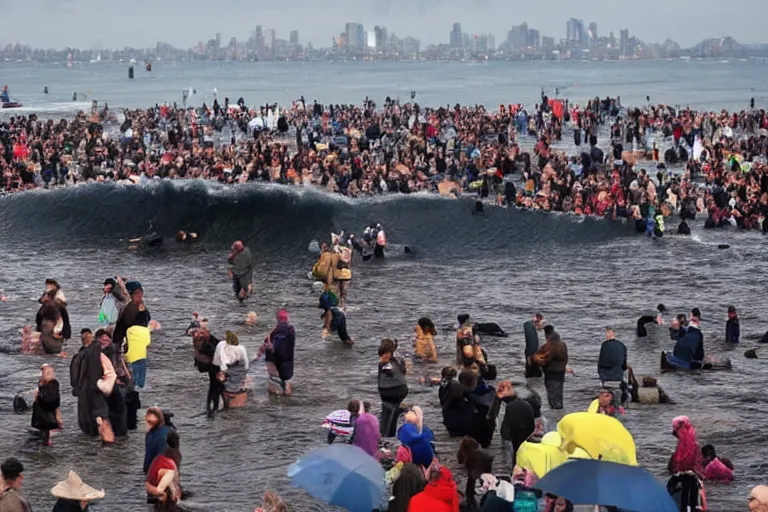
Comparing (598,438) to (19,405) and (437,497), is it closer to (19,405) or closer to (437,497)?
(437,497)

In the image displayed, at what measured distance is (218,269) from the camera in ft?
98.9

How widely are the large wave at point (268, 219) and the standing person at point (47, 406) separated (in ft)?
56.9

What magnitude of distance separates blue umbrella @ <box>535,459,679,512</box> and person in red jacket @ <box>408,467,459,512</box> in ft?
2.67

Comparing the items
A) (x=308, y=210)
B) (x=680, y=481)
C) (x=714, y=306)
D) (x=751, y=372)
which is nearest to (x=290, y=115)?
(x=308, y=210)

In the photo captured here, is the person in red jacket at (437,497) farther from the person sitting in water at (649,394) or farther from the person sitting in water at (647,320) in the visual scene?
the person sitting in water at (647,320)

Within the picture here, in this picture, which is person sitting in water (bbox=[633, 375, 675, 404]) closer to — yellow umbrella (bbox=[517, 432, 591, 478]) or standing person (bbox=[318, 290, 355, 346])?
yellow umbrella (bbox=[517, 432, 591, 478])

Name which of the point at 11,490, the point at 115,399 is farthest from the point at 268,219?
the point at 11,490

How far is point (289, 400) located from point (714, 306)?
37.3 feet

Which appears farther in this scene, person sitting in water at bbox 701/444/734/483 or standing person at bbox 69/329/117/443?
standing person at bbox 69/329/117/443

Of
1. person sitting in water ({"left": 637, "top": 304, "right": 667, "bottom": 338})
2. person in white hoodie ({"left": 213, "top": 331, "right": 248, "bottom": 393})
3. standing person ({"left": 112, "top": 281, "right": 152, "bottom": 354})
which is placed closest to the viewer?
person in white hoodie ({"left": 213, "top": 331, "right": 248, "bottom": 393})

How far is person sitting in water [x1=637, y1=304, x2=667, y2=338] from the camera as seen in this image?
23266 mm

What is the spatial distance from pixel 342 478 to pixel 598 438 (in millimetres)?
2514

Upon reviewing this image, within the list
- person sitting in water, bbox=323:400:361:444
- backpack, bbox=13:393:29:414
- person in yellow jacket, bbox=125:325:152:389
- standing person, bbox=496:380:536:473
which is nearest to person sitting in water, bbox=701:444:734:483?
standing person, bbox=496:380:536:473

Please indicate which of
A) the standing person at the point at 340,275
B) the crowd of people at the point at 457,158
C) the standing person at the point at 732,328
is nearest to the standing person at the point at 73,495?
the standing person at the point at 340,275
